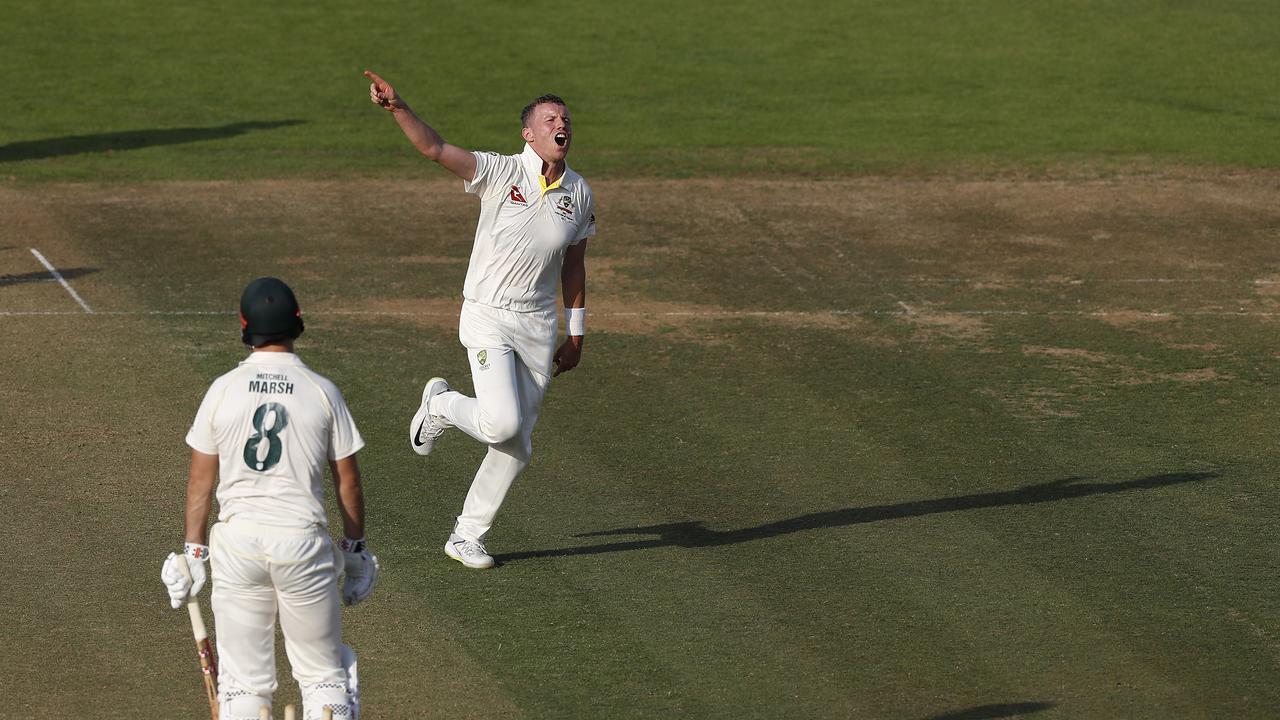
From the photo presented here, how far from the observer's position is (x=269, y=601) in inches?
259

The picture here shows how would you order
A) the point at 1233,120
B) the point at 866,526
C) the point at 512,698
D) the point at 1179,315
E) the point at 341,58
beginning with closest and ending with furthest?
1. the point at 512,698
2. the point at 866,526
3. the point at 1179,315
4. the point at 1233,120
5. the point at 341,58

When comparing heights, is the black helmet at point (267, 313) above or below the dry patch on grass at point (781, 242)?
above

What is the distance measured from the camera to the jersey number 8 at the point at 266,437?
21.1 ft

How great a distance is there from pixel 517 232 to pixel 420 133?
0.91 m

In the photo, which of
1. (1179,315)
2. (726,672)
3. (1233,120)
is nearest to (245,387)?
(726,672)

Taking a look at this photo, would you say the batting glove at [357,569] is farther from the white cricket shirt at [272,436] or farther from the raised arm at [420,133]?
the raised arm at [420,133]

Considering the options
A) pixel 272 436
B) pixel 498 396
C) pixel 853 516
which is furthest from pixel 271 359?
pixel 853 516

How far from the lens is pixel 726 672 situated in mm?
8406

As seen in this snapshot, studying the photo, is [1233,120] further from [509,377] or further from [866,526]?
[509,377]

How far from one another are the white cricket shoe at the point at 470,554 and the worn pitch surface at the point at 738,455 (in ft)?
0.28

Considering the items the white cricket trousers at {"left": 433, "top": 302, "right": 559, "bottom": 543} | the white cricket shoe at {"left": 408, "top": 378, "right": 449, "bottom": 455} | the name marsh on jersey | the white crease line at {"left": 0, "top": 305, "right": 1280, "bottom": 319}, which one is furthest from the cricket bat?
the white crease line at {"left": 0, "top": 305, "right": 1280, "bottom": 319}

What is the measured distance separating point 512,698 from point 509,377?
6.55 ft

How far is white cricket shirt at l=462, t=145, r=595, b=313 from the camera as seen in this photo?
9484mm

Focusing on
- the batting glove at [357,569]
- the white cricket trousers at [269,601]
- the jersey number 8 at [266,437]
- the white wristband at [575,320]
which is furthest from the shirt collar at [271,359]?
the white wristband at [575,320]
